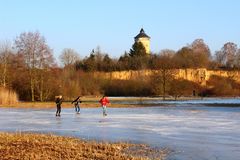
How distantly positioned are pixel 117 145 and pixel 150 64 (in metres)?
81.7

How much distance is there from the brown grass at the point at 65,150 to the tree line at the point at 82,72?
40.6 meters

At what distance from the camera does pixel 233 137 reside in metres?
16.7

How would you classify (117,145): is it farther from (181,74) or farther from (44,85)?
(181,74)

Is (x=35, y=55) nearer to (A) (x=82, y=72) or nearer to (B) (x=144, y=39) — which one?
(A) (x=82, y=72)

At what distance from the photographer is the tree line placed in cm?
5528

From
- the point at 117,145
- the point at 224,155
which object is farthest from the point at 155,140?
the point at 224,155

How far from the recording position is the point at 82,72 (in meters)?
79.3

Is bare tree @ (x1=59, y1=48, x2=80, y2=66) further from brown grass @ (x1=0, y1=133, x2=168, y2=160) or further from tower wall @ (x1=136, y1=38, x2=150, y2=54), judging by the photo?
brown grass @ (x1=0, y1=133, x2=168, y2=160)

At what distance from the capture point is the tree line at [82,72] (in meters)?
55.3

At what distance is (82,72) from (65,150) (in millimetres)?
66972

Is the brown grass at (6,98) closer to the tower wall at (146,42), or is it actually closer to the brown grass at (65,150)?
the brown grass at (65,150)

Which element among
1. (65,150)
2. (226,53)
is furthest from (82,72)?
(65,150)

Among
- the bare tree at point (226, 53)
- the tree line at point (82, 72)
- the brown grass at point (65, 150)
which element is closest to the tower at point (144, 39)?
the tree line at point (82, 72)

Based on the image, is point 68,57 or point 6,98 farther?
point 68,57
